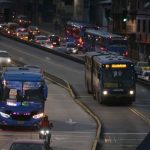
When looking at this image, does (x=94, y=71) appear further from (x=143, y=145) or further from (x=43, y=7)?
(x=43, y=7)

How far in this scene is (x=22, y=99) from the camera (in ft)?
114

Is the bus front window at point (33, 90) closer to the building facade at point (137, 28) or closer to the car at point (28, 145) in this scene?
the car at point (28, 145)

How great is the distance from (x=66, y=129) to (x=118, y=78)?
42.2ft

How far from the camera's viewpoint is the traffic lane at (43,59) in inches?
2827

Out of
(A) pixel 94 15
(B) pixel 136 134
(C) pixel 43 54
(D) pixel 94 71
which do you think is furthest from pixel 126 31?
(B) pixel 136 134

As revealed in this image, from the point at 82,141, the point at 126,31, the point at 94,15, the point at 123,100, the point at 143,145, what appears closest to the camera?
the point at 143,145

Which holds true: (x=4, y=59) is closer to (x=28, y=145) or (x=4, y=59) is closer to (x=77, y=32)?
(x=77, y=32)

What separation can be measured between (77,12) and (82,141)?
382 feet

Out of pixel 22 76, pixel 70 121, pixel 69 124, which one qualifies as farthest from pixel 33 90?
pixel 70 121

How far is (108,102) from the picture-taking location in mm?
48344

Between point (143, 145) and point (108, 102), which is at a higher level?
point (143, 145)

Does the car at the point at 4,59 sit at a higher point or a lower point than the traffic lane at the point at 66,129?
lower

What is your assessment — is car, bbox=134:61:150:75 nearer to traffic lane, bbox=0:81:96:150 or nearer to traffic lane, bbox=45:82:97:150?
traffic lane, bbox=45:82:97:150

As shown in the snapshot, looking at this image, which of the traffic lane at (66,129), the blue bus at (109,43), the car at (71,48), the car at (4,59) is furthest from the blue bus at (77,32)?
the traffic lane at (66,129)
